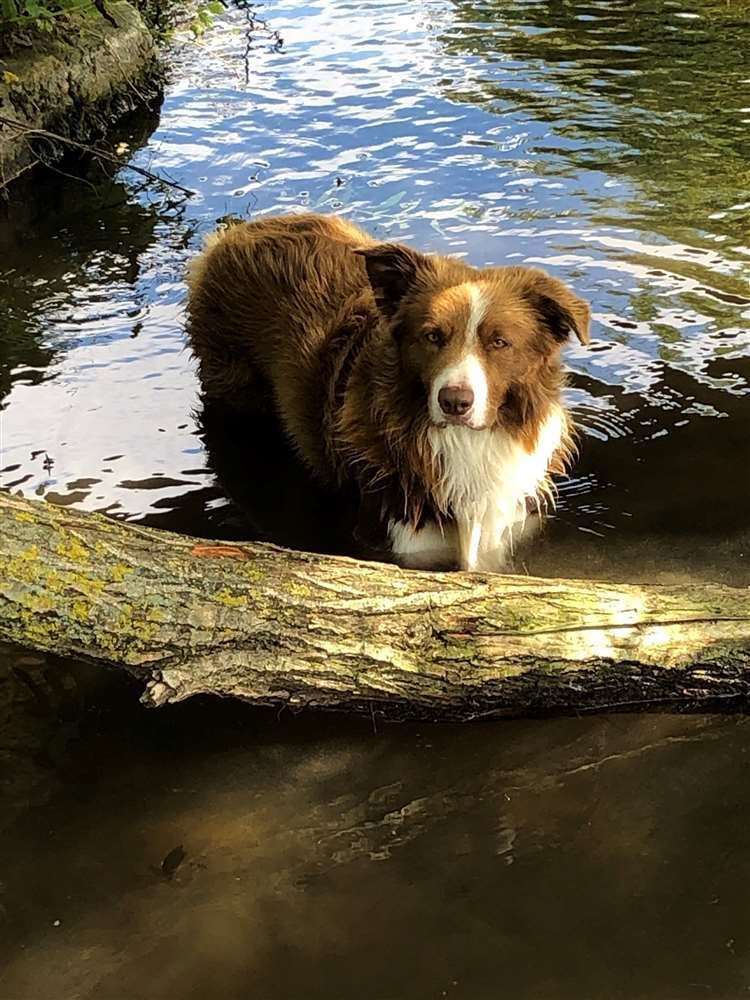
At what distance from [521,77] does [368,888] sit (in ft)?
30.3

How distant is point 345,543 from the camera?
486 centimetres

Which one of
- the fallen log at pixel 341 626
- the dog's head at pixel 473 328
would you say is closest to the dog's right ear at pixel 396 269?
the dog's head at pixel 473 328

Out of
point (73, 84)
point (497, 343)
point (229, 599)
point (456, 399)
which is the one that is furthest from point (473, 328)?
point (73, 84)

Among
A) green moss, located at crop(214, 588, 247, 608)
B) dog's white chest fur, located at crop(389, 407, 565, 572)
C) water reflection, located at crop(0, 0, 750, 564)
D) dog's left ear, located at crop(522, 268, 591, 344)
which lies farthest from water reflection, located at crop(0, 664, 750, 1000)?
dog's left ear, located at crop(522, 268, 591, 344)

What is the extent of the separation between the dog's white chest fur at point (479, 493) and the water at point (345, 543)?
0.25 meters

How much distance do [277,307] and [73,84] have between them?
578 centimetres

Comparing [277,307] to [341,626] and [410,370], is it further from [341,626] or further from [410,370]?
[341,626]

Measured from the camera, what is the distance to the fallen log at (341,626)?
10.8 feet

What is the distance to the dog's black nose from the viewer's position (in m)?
3.78

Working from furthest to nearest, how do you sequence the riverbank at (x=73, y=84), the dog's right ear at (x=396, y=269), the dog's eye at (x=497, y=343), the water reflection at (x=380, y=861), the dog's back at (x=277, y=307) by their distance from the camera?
the riverbank at (x=73, y=84) < the dog's back at (x=277, y=307) < the dog's right ear at (x=396, y=269) < the dog's eye at (x=497, y=343) < the water reflection at (x=380, y=861)

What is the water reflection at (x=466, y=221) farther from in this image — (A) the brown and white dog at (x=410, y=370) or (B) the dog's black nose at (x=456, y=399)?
(B) the dog's black nose at (x=456, y=399)

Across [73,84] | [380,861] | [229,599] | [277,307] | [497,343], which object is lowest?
[380,861]

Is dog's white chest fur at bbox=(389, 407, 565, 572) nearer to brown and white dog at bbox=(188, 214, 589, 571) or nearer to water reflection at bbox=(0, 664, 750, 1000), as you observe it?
brown and white dog at bbox=(188, 214, 589, 571)

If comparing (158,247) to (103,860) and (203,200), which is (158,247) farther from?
(103,860)
